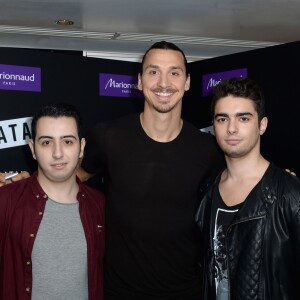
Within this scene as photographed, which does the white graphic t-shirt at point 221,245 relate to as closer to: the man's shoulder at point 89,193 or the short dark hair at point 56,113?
the man's shoulder at point 89,193

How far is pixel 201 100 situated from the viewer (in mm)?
3512

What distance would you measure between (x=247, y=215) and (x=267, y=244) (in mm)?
148

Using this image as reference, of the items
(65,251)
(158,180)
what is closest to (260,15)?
(158,180)

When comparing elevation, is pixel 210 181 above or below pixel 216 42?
below

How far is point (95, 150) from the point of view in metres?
2.58

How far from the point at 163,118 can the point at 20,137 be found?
1283mm

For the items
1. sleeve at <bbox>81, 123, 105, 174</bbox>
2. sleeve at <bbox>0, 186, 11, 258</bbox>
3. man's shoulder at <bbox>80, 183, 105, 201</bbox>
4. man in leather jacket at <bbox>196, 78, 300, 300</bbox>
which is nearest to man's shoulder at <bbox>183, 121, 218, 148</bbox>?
man in leather jacket at <bbox>196, 78, 300, 300</bbox>

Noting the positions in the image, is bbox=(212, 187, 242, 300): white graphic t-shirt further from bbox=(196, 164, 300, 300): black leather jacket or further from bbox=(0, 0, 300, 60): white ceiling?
bbox=(0, 0, 300, 60): white ceiling

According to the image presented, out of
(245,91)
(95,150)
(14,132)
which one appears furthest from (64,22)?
(245,91)

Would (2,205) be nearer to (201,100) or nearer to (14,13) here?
(14,13)

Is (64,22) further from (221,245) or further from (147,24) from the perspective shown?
(221,245)

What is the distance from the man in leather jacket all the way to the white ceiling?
3.16 feet

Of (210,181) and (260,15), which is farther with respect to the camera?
(260,15)

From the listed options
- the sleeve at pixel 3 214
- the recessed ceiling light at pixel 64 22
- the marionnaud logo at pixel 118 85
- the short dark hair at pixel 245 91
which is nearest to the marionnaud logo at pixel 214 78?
the marionnaud logo at pixel 118 85
